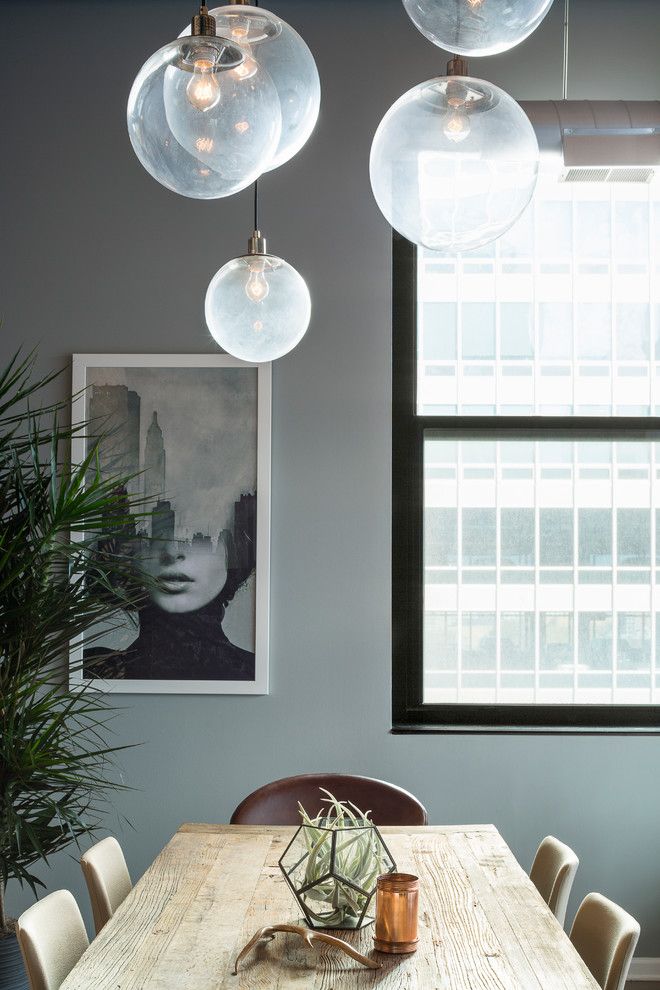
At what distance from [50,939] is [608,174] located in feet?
8.75

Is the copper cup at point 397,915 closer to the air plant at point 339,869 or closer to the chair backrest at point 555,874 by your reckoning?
the air plant at point 339,869

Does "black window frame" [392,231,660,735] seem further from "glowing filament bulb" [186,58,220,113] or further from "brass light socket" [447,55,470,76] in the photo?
"glowing filament bulb" [186,58,220,113]

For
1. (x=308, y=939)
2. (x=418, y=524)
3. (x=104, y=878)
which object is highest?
(x=418, y=524)

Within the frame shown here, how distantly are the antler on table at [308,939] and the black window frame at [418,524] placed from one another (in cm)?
183

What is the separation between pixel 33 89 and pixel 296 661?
7.73 feet

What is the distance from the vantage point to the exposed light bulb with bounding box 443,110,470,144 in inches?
53.1

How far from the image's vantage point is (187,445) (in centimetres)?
354

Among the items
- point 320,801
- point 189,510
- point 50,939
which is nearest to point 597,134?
point 189,510

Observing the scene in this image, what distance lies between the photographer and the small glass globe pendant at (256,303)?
2.18 meters

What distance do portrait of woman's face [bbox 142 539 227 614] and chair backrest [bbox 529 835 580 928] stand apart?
154 cm

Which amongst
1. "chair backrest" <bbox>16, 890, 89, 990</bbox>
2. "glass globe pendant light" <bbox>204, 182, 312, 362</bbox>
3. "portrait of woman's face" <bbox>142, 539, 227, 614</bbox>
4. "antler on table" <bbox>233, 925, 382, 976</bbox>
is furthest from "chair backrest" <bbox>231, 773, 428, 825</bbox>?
"glass globe pendant light" <bbox>204, 182, 312, 362</bbox>

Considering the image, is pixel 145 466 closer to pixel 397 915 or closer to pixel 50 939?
pixel 50 939

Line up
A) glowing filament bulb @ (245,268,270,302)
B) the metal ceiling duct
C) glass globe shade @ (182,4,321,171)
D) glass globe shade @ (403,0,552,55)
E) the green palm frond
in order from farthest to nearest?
1. the metal ceiling duct
2. the green palm frond
3. glowing filament bulb @ (245,268,270,302)
4. glass globe shade @ (182,4,321,171)
5. glass globe shade @ (403,0,552,55)

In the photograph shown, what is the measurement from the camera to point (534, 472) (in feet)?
11.9
